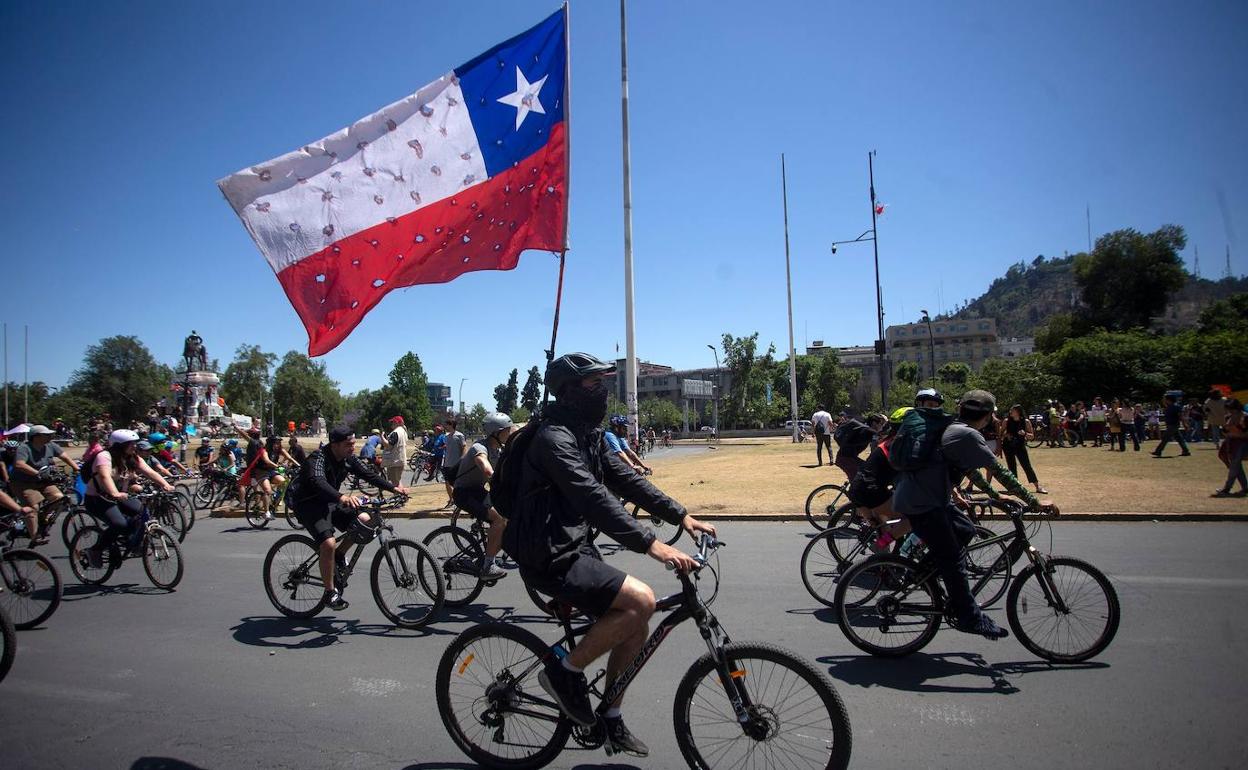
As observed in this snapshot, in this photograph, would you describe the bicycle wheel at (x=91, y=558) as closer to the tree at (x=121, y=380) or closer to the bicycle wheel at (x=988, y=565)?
the bicycle wheel at (x=988, y=565)

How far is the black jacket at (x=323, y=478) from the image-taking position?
611cm

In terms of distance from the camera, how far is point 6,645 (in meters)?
4.83

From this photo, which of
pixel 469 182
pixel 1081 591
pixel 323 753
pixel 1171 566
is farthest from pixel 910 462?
pixel 469 182

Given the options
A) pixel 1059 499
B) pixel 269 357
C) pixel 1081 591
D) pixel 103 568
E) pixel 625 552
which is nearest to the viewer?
pixel 1081 591

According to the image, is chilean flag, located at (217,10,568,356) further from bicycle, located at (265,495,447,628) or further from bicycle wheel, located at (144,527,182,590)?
bicycle wheel, located at (144,527,182,590)

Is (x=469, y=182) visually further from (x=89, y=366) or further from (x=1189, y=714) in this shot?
(x=89, y=366)

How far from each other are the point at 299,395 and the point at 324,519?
102 metres

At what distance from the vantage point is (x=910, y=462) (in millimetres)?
4840

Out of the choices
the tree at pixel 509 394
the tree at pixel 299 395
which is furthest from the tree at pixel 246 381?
the tree at pixel 509 394

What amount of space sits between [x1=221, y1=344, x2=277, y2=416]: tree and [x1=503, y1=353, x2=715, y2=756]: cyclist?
103 m

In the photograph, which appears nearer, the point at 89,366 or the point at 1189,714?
the point at 1189,714

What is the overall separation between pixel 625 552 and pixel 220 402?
5229 centimetres

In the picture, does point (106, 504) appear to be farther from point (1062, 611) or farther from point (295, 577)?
point (1062, 611)

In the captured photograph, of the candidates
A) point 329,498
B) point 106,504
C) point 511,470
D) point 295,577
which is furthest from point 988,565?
point 106,504
